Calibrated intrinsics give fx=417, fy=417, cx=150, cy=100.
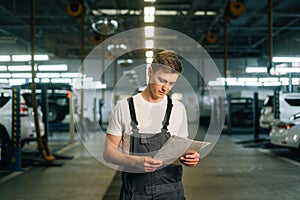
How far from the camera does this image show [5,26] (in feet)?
54.1

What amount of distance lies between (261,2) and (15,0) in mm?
8073

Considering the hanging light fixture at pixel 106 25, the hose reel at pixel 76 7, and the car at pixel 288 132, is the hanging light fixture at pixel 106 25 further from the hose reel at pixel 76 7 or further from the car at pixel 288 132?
the car at pixel 288 132

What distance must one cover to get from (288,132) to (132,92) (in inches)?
284

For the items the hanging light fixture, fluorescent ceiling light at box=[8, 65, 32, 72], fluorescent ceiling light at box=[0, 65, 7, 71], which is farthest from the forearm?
fluorescent ceiling light at box=[8, 65, 32, 72]

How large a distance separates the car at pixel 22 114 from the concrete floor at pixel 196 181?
1.00 metres

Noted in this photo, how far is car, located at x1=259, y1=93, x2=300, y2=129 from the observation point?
8.51 meters

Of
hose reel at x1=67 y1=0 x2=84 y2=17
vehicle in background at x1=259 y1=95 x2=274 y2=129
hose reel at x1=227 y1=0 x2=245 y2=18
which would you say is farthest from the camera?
vehicle in background at x1=259 y1=95 x2=274 y2=129

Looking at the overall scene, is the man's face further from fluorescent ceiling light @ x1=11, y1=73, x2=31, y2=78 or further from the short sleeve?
fluorescent ceiling light @ x1=11, y1=73, x2=31, y2=78

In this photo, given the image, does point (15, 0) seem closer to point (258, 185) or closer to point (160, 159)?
point (258, 185)

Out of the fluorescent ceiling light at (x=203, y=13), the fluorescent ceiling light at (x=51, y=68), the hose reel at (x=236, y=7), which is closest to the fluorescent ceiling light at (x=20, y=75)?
the fluorescent ceiling light at (x=51, y=68)

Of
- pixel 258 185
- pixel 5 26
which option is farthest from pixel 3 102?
pixel 5 26

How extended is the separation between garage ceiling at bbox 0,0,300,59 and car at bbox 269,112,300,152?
360cm

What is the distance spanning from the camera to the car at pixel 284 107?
8.51 m

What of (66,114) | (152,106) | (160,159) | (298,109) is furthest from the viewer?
(66,114)
